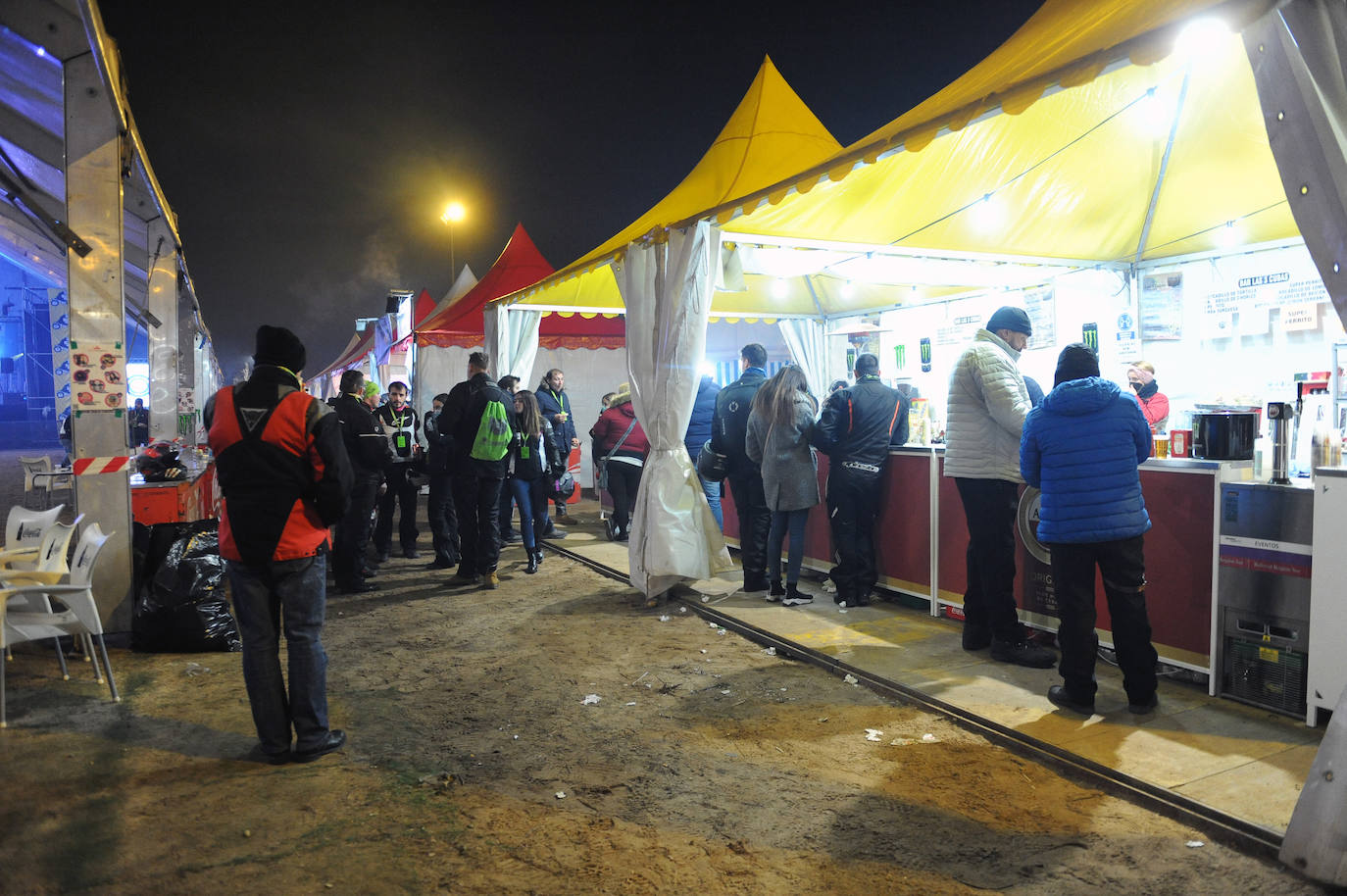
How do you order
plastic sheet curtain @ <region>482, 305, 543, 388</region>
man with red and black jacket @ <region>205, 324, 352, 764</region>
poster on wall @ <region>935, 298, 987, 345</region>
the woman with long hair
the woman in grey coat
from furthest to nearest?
plastic sheet curtain @ <region>482, 305, 543, 388</region> < poster on wall @ <region>935, 298, 987, 345</region> < the woman with long hair < the woman in grey coat < man with red and black jacket @ <region>205, 324, 352, 764</region>

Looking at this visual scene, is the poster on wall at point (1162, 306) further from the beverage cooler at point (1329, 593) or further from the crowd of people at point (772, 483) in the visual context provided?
the beverage cooler at point (1329, 593)

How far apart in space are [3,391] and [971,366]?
47255mm

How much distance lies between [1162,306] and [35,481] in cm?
1186

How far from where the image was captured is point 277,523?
12.0 ft

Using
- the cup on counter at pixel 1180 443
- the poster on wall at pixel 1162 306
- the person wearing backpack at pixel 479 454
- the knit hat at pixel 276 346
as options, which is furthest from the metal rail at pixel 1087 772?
the poster on wall at pixel 1162 306

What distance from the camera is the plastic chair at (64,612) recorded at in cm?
426

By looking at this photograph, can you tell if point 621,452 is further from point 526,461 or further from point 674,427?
point 674,427

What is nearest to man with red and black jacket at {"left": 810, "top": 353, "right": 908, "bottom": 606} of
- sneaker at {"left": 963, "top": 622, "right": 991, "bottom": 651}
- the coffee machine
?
sneaker at {"left": 963, "top": 622, "right": 991, "bottom": 651}

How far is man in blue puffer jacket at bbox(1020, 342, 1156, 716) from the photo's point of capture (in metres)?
3.87

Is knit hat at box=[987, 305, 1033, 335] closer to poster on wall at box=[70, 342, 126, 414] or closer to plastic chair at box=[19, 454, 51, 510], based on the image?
poster on wall at box=[70, 342, 126, 414]

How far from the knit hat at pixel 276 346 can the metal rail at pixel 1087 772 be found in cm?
330

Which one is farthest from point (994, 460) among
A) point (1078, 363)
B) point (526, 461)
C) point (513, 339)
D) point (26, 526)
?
point (513, 339)

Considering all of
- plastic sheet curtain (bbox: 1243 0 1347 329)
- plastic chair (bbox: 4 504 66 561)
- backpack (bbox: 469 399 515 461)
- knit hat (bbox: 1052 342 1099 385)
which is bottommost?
plastic chair (bbox: 4 504 66 561)

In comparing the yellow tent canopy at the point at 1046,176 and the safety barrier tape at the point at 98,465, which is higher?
the yellow tent canopy at the point at 1046,176
